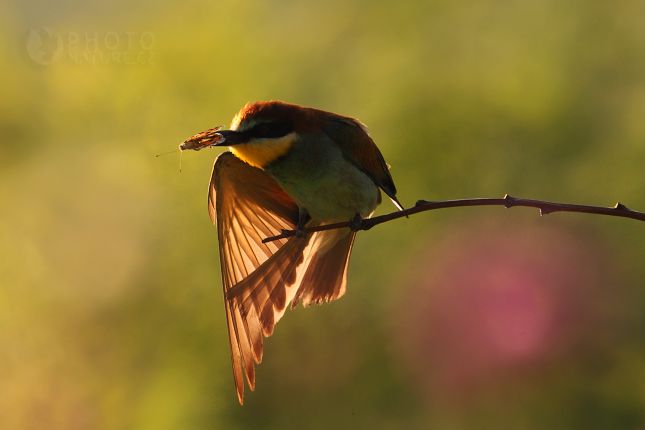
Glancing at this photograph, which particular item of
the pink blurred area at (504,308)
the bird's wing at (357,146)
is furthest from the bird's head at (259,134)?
the pink blurred area at (504,308)

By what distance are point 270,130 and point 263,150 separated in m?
0.06

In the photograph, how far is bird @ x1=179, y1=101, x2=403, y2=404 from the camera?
4.93 feet

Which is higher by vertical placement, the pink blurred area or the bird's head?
the bird's head

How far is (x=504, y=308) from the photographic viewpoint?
3.40 metres

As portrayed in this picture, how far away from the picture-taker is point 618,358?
3318mm

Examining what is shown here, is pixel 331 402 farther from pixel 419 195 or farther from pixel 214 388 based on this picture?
pixel 419 195

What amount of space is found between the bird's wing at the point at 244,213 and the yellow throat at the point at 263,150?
0.16 meters

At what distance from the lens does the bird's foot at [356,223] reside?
4.48ft

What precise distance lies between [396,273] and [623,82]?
2.12 meters

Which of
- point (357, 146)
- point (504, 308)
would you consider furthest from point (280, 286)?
point (504, 308)

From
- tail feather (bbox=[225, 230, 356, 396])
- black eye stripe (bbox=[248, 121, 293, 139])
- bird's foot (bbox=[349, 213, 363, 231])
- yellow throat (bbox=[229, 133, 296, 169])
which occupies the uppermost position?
black eye stripe (bbox=[248, 121, 293, 139])

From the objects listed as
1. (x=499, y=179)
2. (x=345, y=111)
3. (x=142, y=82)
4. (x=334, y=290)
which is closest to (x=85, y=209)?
(x=142, y=82)

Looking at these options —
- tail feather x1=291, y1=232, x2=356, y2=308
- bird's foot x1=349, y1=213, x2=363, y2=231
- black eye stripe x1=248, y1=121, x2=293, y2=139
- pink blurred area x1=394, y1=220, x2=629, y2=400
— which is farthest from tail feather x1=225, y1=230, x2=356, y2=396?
pink blurred area x1=394, y1=220, x2=629, y2=400

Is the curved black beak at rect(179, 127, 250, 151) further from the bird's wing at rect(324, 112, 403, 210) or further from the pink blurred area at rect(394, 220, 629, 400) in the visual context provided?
the pink blurred area at rect(394, 220, 629, 400)
